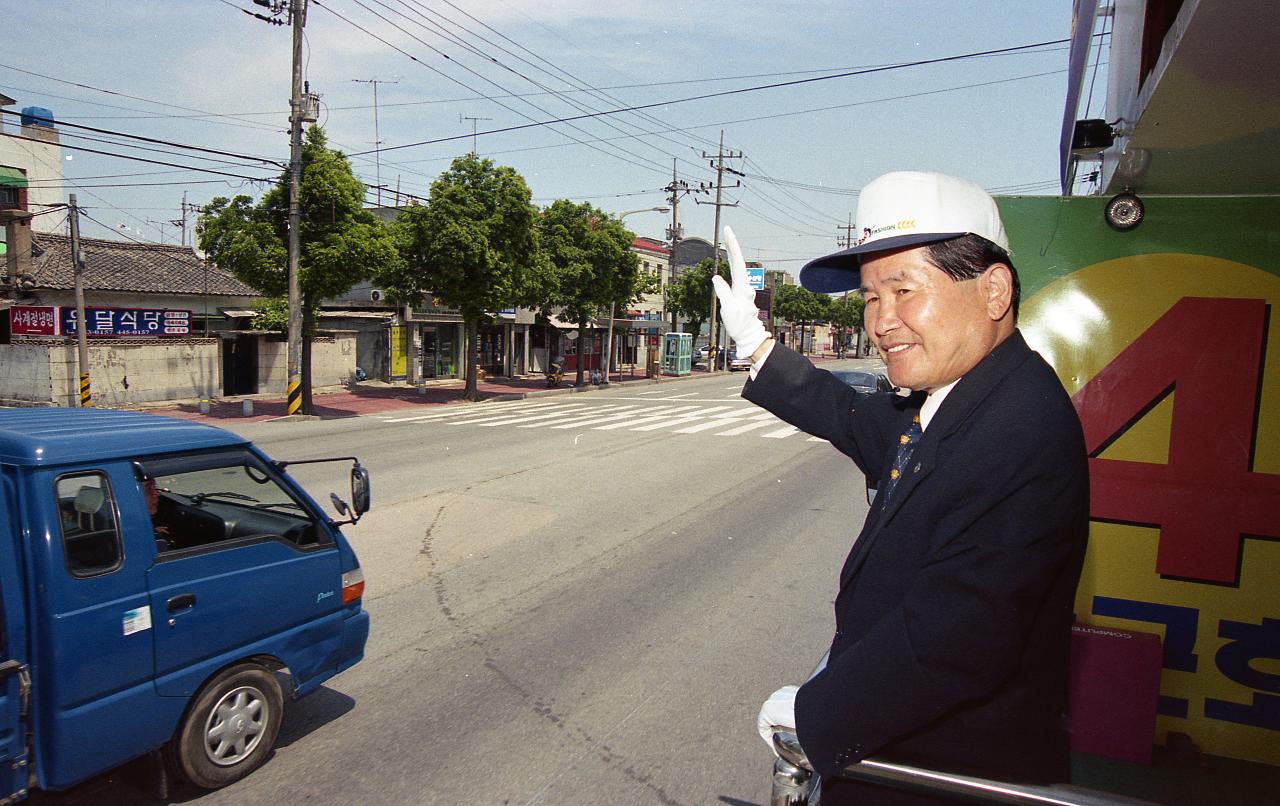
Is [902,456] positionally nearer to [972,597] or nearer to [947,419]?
[947,419]

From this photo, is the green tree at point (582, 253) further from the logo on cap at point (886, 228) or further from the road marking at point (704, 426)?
the logo on cap at point (886, 228)

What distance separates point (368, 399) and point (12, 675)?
24.1 m

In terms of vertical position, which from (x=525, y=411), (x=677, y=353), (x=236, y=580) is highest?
(x=236, y=580)

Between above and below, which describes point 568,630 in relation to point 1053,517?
below

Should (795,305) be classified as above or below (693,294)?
above

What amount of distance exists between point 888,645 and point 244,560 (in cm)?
325

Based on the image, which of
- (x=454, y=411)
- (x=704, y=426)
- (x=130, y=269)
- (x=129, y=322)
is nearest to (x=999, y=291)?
(x=704, y=426)

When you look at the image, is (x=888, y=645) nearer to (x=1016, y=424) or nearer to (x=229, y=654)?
(x=1016, y=424)

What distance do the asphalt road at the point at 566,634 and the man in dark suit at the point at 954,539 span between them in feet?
7.85

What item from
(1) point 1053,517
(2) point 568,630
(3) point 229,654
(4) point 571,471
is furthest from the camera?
(4) point 571,471

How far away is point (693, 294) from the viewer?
4816 cm

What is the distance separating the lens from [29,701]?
296 cm

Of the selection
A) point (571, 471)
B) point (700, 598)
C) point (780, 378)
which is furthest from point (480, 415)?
point (780, 378)

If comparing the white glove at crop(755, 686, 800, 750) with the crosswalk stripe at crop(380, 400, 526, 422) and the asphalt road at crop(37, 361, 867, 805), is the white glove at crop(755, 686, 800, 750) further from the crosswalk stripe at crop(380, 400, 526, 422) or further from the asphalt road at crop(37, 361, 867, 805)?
the crosswalk stripe at crop(380, 400, 526, 422)
